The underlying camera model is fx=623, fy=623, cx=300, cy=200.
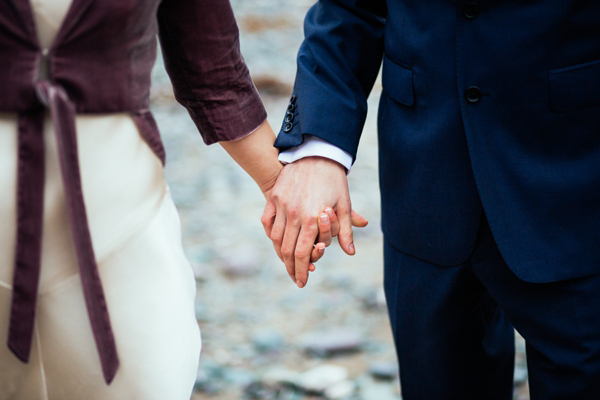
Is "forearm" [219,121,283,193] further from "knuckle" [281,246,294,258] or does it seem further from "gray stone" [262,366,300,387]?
"gray stone" [262,366,300,387]

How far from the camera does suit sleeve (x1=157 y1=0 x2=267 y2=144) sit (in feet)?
3.51

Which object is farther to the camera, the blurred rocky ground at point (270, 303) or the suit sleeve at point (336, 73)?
the blurred rocky ground at point (270, 303)

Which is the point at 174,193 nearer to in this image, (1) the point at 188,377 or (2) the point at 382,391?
(2) the point at 382,391

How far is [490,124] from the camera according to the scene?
1252 mm

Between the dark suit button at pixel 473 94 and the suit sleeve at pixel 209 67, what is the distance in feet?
1.36

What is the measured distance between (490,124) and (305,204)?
1.42ft

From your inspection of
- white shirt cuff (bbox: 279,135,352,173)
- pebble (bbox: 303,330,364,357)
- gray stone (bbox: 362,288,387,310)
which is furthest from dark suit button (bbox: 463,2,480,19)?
gray stone (bbox: 362,288,387,310)

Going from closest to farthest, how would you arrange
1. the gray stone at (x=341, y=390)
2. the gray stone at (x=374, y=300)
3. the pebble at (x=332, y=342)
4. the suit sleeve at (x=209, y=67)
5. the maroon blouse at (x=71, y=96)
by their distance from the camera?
the maroon blouse at (x=71, y=96), the suit sleeve at (x=209, y=67), the gray stone at (x=341, y=390), the pebble at (x=332, y=342), the gray stone at (x=374, y=300)

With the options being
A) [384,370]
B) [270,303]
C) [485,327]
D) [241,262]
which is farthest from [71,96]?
[241,262]

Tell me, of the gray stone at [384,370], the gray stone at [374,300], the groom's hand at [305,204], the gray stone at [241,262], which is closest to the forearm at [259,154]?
the groom's hand at [305,204]

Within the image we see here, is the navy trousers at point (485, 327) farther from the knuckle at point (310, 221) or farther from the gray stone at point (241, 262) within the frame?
the gray stone at point (241, 262)

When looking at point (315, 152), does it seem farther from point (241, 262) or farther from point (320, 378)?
point (241, 262)

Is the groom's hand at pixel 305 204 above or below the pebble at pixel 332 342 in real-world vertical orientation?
above

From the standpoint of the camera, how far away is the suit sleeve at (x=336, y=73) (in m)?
1.42
